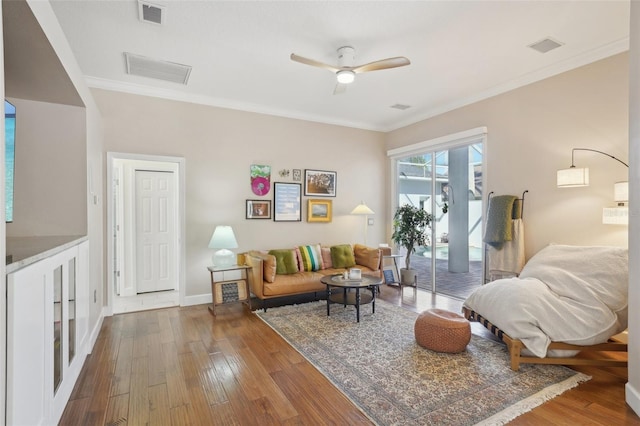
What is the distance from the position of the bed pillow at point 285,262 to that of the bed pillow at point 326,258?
549mm

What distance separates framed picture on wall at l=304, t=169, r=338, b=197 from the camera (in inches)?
219

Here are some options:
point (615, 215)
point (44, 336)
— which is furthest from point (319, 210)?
point (44, 336)

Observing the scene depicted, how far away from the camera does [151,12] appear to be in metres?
2.71

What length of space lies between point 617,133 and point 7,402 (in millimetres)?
5064

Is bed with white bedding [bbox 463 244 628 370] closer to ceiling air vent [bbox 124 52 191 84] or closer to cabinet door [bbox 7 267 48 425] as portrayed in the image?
cabinet door [bbox 7 267 48 425]

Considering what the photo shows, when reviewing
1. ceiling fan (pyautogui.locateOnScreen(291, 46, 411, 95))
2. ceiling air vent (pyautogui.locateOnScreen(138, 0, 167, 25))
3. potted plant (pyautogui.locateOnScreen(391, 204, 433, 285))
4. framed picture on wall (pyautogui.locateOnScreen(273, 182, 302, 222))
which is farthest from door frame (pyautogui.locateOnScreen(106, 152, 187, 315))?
potted plant (pyautogui.locateOnScreen(391, 204, 433, 285))

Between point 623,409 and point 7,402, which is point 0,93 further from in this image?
point 623,409

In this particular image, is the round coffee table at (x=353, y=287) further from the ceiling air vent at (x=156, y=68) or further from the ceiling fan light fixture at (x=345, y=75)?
the ceiling air vent at (x=156, y=68)

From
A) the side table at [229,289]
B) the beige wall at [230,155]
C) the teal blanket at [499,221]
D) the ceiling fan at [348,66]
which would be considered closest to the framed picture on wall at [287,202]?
the beige wall at [230,155]

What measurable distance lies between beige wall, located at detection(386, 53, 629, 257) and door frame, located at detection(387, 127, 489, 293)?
0.30 ft

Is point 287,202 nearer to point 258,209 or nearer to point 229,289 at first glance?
point 258,209

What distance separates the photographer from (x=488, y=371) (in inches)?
104

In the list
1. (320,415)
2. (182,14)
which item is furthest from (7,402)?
(182,14)

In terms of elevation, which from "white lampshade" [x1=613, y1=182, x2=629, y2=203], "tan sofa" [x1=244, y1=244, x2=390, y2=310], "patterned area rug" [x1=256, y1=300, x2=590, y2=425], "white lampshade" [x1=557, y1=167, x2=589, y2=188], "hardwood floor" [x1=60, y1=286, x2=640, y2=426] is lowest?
"hardwood floor" [x1=60, y1=286, x2=640, y2=426]
